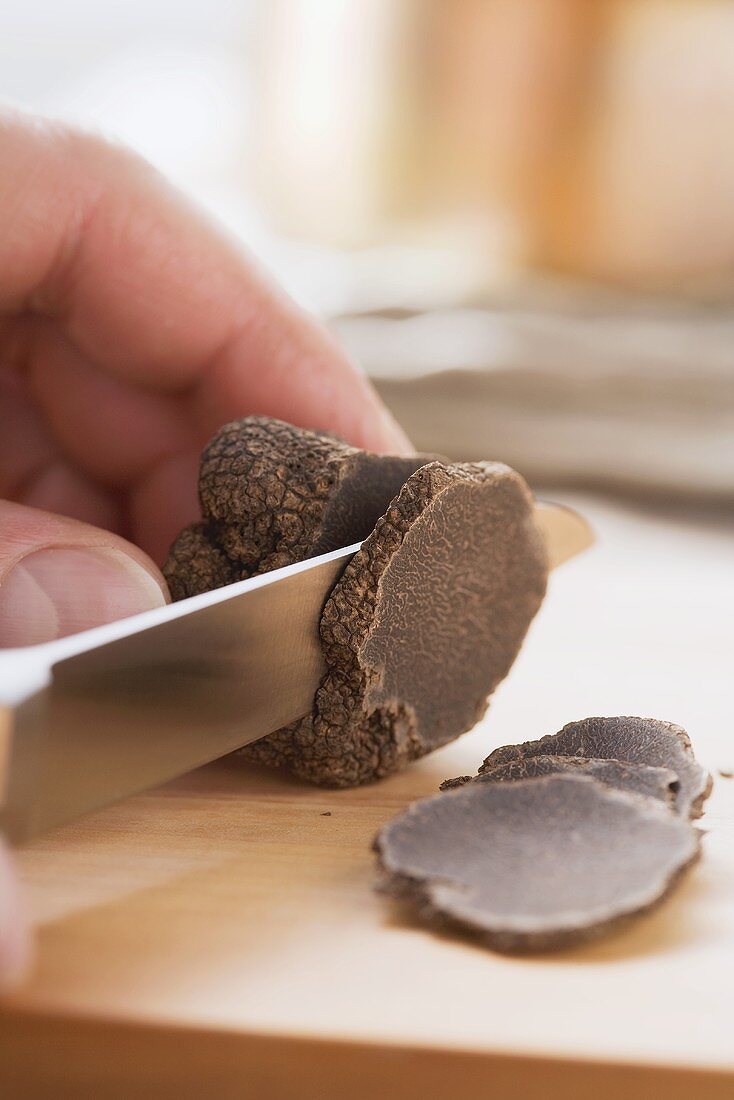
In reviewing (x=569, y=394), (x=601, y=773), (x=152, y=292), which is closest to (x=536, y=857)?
(x=601, y=773)

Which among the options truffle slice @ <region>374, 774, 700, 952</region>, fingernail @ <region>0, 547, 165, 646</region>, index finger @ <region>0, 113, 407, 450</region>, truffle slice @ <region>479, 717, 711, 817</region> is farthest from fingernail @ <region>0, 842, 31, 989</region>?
index finger @ <region>0, 113, 407, 450</region>

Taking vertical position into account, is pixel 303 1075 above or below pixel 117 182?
below

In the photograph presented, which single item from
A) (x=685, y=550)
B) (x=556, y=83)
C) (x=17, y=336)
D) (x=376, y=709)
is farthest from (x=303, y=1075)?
(x=556, y=83)

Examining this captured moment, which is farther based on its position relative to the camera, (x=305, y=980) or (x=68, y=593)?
(x=68, y=593)

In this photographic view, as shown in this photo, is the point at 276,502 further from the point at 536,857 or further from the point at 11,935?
the point at 11,935

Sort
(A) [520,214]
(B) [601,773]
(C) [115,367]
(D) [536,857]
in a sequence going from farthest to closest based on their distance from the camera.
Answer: (A) [520,214] → (C) [115,367] → (B) [601,773] → (D) [536,857]

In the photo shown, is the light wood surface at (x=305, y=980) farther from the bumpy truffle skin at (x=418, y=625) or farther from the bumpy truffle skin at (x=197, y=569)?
the bumpy truffle skin at (x=197, y=569)

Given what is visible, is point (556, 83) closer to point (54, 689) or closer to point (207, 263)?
point (207, 263)
